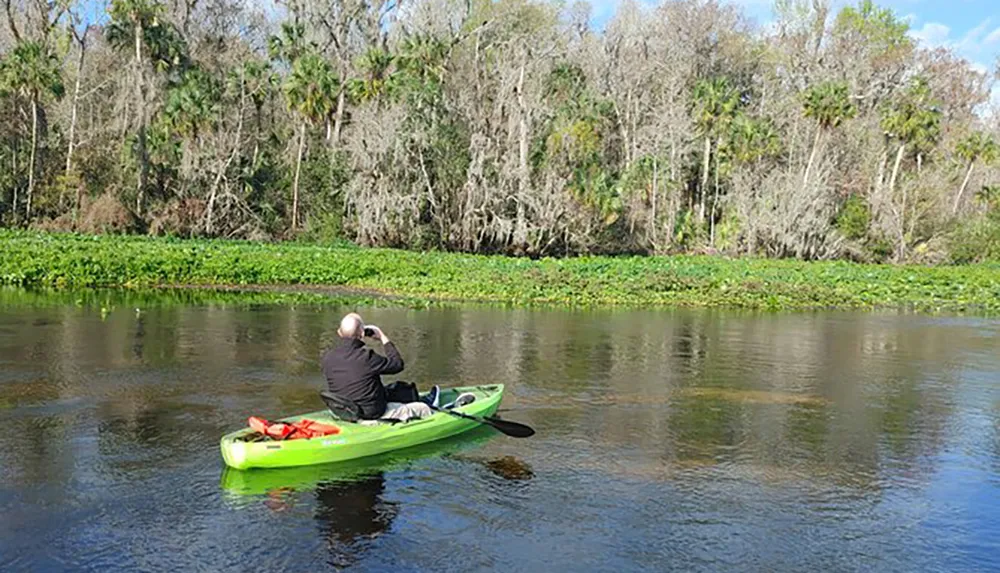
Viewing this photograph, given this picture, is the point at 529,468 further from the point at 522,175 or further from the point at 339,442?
the point at 522,175

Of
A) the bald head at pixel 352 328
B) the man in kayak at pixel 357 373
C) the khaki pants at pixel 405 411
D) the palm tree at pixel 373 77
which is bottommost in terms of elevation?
the khaki pants at pixel 405 411

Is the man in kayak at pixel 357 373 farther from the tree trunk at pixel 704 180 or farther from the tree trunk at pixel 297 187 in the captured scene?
the tree trunk at pixel 704 180

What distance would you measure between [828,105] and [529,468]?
1622 inches

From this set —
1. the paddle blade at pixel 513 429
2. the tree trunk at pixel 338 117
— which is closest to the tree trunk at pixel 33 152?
the tree trunk at pixel 338 117

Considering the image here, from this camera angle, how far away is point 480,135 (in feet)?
139

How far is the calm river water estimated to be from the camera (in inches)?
289

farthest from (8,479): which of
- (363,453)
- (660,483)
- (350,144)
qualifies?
(350,144)

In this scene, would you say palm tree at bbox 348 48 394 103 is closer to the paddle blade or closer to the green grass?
the green grass

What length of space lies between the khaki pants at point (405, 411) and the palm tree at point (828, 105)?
40449 millimetres

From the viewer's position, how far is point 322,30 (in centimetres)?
5334

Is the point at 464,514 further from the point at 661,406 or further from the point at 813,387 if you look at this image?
the point at 813,387

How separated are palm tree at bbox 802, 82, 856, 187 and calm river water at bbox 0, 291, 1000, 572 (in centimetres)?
3043

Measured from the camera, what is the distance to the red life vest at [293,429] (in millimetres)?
8922

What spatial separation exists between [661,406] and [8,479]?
815cm
